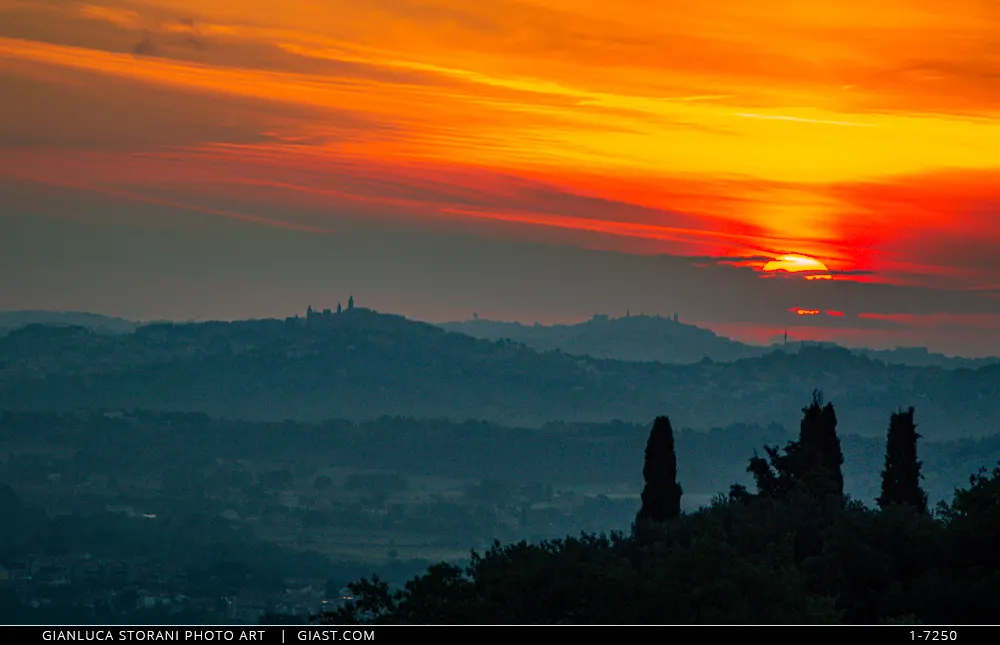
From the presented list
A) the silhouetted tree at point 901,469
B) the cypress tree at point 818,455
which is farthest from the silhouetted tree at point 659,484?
the silhouetted tree at point 901,469

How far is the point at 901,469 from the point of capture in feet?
208

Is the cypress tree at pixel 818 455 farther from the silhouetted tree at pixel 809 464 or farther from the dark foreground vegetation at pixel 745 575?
the dark foreground vegetation at pixel 745 575

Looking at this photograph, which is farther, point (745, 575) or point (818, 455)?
point (818, 455)
